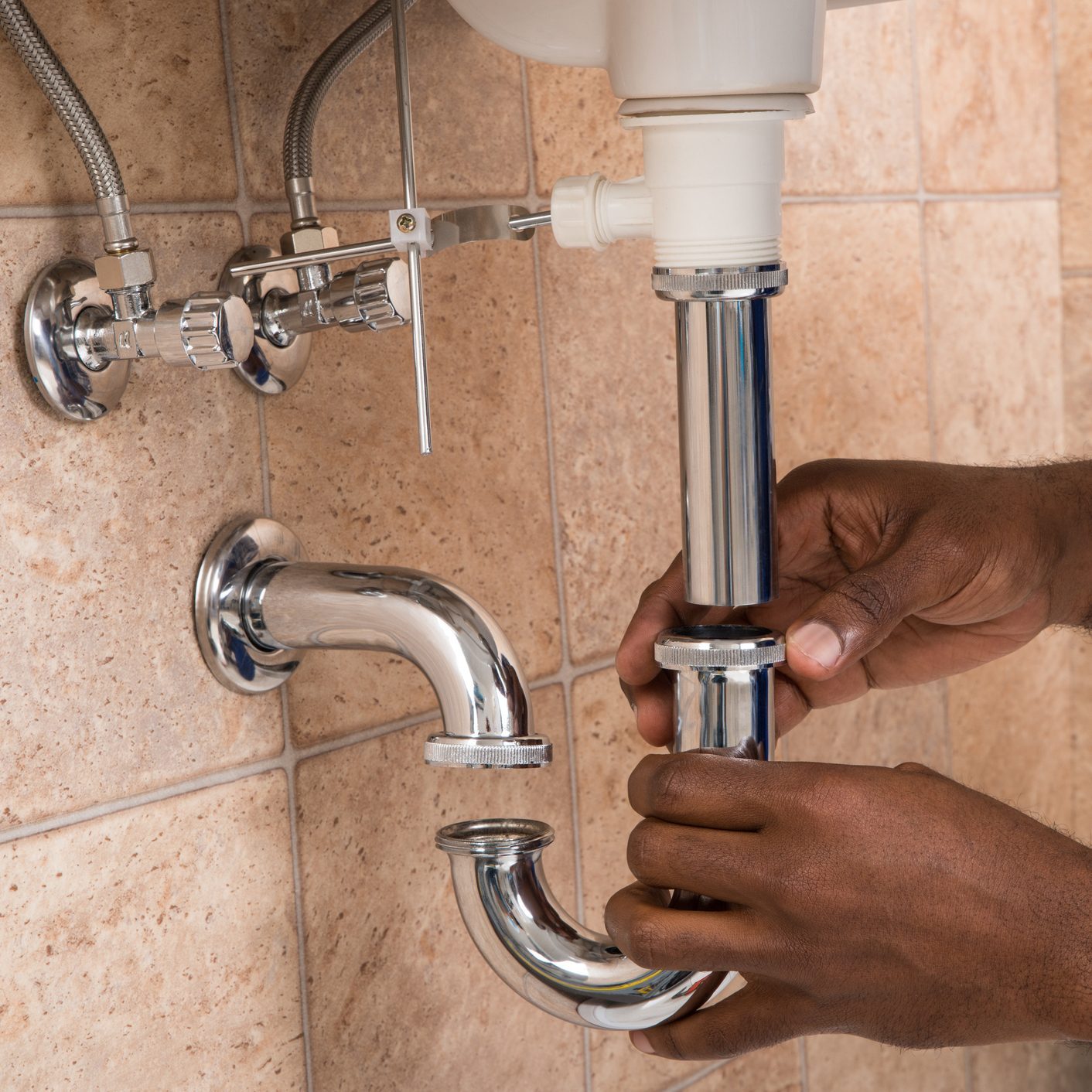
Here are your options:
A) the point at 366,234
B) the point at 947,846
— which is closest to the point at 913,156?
the point at 366,234

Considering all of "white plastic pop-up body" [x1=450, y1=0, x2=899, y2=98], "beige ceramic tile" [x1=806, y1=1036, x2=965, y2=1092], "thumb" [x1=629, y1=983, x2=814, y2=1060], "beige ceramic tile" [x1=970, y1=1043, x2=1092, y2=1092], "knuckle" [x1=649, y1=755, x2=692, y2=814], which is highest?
"white plastic pop-up body" [x1=450, y1=0, x2=899, y2=98]

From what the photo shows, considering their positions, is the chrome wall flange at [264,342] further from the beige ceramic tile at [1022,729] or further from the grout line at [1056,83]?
the grout line at [1056,83]

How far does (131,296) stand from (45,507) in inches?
3.0

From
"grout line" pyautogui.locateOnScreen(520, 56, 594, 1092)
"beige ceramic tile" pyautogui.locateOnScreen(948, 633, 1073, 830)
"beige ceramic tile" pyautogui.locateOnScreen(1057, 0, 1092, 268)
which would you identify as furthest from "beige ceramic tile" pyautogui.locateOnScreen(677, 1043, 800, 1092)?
"beige ceramic tile" pyautogui.locateOnScreen(1057, 0, 1092, 268)

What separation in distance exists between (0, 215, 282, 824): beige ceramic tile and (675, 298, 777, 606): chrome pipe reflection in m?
0.17

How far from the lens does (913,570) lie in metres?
0.50

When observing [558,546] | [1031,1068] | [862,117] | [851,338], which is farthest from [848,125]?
[1031,1068]

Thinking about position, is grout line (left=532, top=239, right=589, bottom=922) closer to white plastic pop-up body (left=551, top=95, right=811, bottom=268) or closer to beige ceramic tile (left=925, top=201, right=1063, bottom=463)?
white plastic pop-up body (left=551, top=95, right=811, bottom=268)

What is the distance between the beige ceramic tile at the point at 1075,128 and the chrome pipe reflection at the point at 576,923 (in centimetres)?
65

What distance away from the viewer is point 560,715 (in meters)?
0.63

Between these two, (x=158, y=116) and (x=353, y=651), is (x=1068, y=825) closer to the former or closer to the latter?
(x=353, y=651)

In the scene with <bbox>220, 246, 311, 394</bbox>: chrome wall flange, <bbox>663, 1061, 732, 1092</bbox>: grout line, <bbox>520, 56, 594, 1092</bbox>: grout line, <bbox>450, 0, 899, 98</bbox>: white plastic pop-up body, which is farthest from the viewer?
<bbox>663, 1061, 732, 1092</bbox>: grout line

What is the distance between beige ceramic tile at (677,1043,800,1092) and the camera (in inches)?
29.0

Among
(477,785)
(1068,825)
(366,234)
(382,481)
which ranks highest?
(366,234)
